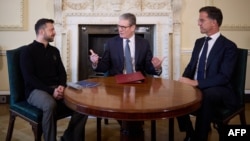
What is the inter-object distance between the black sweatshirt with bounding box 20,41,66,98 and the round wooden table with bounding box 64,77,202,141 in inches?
19.3

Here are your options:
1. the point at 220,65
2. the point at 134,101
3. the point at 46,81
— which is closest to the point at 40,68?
the point at 46,81

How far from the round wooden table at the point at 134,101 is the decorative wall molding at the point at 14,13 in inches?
84.0

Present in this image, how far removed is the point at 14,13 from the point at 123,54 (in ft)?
6.20

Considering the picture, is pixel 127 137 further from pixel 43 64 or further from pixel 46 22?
pixel 46 22

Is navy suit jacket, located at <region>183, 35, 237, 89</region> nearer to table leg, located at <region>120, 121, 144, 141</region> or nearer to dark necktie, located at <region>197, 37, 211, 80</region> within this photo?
dark necktie, located at <region>197, 37, 211, 80</region>

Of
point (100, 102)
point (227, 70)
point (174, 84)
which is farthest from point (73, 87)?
point (227, 70)

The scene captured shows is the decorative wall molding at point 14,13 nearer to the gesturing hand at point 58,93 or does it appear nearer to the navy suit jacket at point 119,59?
the navy suit jacket at point 119,59

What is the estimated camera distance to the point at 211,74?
6.76 ft

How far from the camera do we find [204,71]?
6.94 feet

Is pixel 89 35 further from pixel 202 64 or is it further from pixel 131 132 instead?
pixel 131 132

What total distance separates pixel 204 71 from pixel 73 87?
1061mm

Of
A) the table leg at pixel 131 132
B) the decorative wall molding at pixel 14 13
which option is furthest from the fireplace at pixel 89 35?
the table leg at pixel 131 132

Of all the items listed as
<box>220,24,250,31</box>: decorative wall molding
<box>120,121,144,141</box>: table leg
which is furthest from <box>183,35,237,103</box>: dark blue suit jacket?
<box>220,24,250,31</box>: decorative wall molding

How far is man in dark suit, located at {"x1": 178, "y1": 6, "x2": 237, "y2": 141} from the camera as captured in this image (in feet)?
6.06
